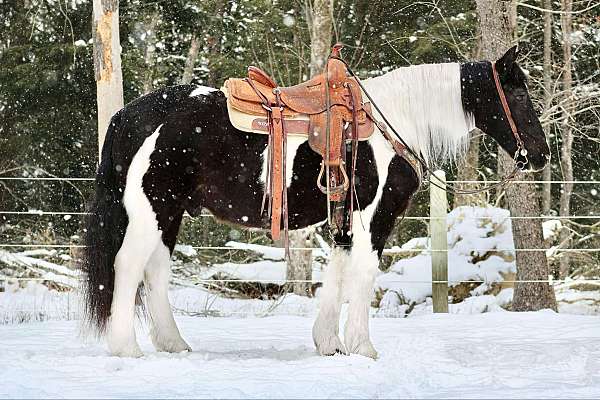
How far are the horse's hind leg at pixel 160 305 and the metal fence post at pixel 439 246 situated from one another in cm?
313

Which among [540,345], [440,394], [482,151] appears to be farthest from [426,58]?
[440,394]

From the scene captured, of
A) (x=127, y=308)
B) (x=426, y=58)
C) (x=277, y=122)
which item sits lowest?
(x=127, y=308)

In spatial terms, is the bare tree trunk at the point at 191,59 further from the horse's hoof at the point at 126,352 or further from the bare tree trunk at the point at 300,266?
the horse's hoof at the point at 126,352

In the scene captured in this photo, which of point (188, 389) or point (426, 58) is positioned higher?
point (426, 58)

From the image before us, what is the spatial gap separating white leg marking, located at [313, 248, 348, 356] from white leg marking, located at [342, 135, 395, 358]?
10cm

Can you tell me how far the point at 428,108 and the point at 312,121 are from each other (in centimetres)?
79

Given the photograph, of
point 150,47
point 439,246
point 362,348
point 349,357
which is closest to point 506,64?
point 362,348

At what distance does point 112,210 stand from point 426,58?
925cm

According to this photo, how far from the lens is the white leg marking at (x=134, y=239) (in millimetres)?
A: 4426

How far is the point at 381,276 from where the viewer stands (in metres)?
8.74

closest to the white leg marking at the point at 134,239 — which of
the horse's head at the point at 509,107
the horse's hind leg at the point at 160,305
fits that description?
the horse's hind leg at the point at 160,305

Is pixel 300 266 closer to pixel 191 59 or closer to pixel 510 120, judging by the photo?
pixel 191 59

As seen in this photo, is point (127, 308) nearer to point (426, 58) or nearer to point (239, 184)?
point (239, 184)

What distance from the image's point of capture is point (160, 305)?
4.79 meters
